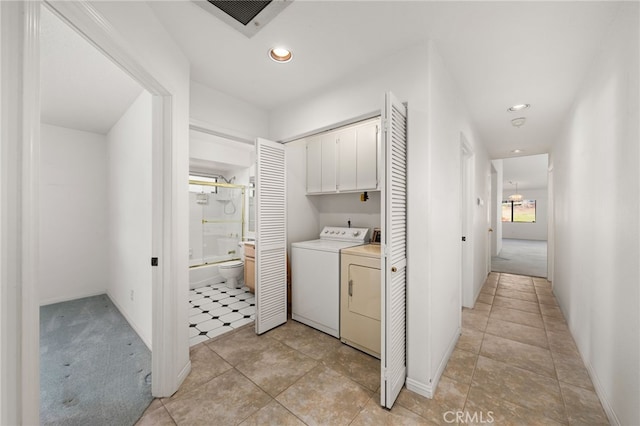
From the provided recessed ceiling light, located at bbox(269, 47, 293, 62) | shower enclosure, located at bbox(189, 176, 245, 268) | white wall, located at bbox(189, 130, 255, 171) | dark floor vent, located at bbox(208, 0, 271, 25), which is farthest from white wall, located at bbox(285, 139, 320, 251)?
shower enclosure, located at bbox(189, 176, 245, 268)

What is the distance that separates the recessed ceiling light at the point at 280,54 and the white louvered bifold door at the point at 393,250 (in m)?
0.88

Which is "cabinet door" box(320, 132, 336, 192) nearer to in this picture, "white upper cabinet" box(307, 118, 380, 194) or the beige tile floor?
"white upper cabinet" box(307, 118, 380, 194)

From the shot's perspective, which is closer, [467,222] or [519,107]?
[519,107]

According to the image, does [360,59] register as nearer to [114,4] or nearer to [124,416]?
[114,4]

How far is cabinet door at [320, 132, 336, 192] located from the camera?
2.95 metres

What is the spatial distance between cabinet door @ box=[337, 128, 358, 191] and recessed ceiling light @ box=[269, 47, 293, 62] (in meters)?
1.08

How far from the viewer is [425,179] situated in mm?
1739

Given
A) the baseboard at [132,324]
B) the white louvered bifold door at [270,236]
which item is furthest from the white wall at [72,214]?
the white louvered bifold door at [270,236]

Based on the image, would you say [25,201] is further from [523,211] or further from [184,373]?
[523,211]

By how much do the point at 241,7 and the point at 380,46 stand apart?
969 mm

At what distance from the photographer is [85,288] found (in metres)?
3.59

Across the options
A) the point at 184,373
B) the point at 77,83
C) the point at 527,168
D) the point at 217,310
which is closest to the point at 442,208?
the point at 184,373

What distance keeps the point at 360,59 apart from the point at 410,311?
6.44ft

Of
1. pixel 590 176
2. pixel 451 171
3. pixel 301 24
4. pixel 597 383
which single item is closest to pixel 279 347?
pixel 451 171
